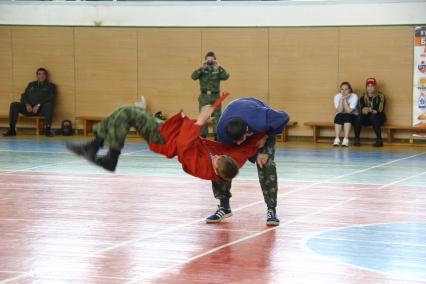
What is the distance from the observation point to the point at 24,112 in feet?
71.5

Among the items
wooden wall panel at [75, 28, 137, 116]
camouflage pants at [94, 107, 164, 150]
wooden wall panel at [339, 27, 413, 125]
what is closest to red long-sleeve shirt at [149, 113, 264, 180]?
camouflage pants at [94, 107, 164, 150]

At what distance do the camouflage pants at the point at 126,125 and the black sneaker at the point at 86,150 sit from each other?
0.16m

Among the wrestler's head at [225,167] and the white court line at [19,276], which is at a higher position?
the wrestler's head at [225,167]

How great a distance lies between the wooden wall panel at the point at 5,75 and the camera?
22.6 meters

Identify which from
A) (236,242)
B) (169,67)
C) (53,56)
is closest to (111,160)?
(236,242)

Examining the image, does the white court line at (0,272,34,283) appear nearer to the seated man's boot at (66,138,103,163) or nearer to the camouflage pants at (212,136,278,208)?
the seated man's boot at (66,138,103,163)

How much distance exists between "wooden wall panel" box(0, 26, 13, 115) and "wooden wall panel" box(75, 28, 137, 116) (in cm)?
187

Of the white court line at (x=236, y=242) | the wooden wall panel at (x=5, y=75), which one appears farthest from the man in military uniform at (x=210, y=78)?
the white court line at (x=236, y=242)

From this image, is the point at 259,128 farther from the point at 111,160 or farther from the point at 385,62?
the point at 385,62

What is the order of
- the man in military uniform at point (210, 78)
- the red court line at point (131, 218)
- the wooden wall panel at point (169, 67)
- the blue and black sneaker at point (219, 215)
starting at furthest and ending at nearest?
the wooden wall panel at point (169, 67) → the man in military uniform at point (210, 78) → the blue and black sneaker at point (219, 215) → the red court line at point (131, 218)

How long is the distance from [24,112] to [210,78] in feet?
18.0

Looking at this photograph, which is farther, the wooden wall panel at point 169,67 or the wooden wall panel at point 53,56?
the wooden wall panel at point 53,56

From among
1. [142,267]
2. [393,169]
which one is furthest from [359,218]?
[393,169]

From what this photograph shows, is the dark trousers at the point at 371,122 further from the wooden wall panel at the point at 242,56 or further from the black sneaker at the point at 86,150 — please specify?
the black sneaker at the point at 86,150
